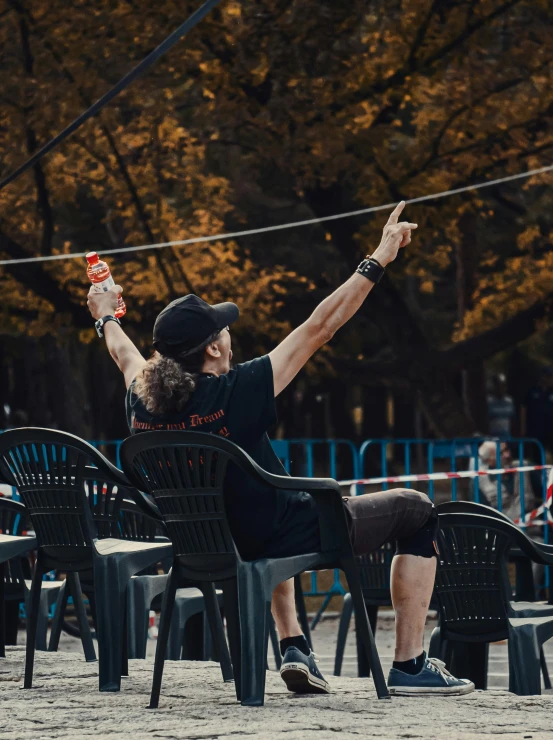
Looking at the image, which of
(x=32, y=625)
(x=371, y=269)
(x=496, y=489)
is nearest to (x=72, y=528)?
(x=32, y=625)

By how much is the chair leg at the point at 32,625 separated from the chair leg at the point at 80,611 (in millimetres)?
347

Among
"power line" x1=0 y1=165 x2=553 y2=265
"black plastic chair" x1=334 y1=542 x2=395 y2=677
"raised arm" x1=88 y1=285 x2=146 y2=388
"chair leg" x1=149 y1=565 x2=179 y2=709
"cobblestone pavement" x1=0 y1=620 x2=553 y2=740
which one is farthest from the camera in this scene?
"power line" x1=0 y1=165 x2=553 y2=265

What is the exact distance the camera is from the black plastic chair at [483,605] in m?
5.43

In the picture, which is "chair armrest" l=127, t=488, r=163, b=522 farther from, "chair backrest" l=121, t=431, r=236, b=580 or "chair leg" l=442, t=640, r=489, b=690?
"chair leg" l=442, t=640, r=489, b=690

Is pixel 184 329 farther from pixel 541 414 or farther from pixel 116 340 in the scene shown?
pixel 541 414

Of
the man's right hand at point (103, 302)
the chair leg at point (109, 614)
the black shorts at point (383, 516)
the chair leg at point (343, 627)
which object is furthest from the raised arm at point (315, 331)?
the chair leg at point (343, 627)

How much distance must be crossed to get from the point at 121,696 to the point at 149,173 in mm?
12692

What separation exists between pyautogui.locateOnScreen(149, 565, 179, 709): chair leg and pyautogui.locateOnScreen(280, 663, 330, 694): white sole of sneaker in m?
0.45

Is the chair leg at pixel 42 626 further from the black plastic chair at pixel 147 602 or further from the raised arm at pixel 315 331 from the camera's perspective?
the raised arm at pixel 315 331

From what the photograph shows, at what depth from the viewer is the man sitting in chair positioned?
4910 mm

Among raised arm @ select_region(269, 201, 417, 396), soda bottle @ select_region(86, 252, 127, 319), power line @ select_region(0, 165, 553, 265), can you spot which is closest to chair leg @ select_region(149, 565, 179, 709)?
raised arm @ select_region(269, 201, 417, 396)

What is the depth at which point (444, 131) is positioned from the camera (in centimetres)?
1655

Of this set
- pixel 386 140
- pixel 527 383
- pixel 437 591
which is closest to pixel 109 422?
pixel 527 383

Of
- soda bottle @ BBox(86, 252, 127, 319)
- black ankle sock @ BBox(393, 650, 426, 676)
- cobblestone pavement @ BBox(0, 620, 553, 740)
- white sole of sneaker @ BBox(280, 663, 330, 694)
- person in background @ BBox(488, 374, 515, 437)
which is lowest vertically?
cobblestone pavement @ BBox(0, 620, 553, 740)
